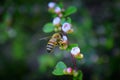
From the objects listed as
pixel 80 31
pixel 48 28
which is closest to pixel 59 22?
pixel 48 28

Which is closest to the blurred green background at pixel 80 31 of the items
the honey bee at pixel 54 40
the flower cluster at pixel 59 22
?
the flower cluster at pixel 59 22

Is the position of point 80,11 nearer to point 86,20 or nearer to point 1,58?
point 86,20

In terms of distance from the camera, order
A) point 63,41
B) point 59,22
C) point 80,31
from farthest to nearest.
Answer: point 80,31 → point 59,22 → point 63,41

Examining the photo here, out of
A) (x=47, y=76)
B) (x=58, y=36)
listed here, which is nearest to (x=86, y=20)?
(x=47, y=76)

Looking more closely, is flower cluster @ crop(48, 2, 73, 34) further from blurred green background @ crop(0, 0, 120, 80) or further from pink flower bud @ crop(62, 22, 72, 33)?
blurred green background @ crop(0, 0, 120, 80)

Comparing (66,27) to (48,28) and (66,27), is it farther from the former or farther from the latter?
(48,28)

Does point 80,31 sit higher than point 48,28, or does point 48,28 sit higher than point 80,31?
point 80,31

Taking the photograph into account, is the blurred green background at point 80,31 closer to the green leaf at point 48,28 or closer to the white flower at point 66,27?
the green leaf at point 48,28

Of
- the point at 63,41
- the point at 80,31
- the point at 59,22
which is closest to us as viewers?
the point at 63,41

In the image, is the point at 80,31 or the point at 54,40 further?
the point at 80,31

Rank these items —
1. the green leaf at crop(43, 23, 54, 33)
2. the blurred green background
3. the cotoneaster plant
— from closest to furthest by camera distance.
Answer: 1. the cotoneaster plant
2. the green leaf at crop(43, 23, 54, 33)
3. the blurred green background

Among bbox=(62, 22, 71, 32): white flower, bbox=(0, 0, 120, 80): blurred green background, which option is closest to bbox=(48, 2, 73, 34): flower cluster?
bbox=(62, 22, 71, 32): white flower

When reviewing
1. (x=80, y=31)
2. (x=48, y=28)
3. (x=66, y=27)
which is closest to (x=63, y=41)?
(x=66, y=27)
